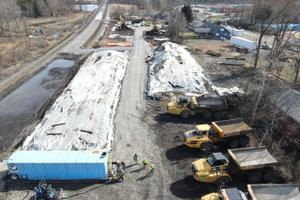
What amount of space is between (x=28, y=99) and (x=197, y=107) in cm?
2007

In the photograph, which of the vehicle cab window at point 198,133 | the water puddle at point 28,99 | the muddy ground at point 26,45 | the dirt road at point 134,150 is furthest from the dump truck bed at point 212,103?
the muddy ground at point 26,45

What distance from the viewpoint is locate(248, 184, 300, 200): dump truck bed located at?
14.2 m

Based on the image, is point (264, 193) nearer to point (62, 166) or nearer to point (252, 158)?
point (252, 158)

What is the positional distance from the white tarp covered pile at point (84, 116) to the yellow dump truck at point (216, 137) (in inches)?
251

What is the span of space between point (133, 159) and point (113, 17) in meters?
79.5

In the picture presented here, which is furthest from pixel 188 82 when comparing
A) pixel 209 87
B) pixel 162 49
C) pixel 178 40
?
pixel 178 40

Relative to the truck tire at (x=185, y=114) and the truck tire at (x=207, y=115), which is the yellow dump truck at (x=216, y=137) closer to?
the truck tire at (x=207, y=115)

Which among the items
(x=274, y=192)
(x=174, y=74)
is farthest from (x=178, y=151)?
(x=174, y=74)

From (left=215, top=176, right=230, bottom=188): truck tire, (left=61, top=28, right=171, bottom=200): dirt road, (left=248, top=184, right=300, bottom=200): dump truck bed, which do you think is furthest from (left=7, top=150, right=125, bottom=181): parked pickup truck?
(left=248, top=184, right=300, bottom=200): dump truck bed

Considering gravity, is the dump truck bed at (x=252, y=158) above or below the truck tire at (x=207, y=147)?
above

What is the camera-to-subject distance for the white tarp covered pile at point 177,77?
30609 millimetres

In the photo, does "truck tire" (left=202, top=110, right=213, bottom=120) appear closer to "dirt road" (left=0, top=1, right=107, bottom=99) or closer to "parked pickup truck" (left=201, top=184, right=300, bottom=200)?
"parked pickup truck" (left=201, top=184, right=300, bottom=200)

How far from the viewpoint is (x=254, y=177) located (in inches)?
659

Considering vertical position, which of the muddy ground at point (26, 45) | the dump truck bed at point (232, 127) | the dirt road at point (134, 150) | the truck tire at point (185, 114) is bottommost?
the dirt road at point (134, 150)
